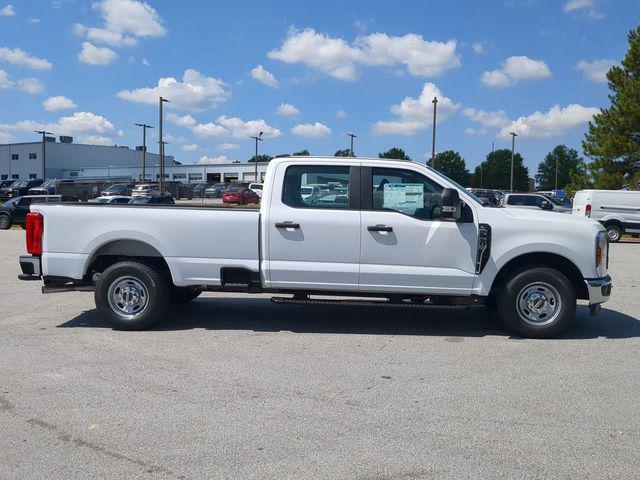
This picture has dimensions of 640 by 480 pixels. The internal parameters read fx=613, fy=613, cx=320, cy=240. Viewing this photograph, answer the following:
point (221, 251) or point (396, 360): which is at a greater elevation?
point (221, 251)

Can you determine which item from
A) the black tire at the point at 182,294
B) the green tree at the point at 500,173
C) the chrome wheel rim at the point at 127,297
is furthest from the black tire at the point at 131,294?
the green tree at the point at 500,173

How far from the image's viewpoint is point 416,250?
275 inches

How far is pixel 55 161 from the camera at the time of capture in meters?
106

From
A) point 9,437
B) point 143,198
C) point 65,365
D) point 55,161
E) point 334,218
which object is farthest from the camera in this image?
point 55,161

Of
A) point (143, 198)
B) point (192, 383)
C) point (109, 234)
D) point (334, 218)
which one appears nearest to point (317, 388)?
point (192, 383)

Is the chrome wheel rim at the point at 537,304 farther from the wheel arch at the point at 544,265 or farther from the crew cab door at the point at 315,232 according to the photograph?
the crew cab door at the point at 315,232

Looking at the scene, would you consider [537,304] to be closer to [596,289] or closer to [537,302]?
[537,302]

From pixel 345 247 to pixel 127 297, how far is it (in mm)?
2706

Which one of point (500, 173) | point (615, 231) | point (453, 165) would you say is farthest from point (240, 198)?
point (500, 173)

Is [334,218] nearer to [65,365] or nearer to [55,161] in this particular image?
[65,365]

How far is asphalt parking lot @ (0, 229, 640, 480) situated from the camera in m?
3.93

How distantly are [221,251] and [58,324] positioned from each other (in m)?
2.44

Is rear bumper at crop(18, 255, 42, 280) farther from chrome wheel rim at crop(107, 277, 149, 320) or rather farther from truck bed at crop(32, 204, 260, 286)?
chrome wheel rim at crop(107, 277, 149, 320)

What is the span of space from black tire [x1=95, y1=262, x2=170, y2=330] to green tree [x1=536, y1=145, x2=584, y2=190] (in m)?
131
